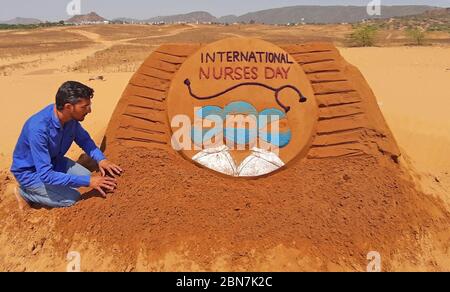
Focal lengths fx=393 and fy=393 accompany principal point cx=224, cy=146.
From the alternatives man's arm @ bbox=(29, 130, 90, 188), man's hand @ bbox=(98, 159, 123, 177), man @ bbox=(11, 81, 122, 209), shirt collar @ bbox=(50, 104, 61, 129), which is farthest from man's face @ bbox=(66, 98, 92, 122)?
man's hand @ bbox=(98, 159, 123, 177)

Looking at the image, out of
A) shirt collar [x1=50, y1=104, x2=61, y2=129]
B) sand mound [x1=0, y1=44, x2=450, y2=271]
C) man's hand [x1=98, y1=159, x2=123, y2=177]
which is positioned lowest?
sand mound [x1=0, y1=44, x2=450, y2=271]

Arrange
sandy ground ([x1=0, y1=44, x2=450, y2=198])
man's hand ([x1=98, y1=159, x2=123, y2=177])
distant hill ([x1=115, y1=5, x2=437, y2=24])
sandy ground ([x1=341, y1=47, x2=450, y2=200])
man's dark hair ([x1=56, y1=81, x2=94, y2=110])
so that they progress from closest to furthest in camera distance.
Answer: man's dark hair ([x1=56, y1=81, x2=94, y2=110]), man's hand ([x1=98, y1=159, x2=123, y2=177]), sandy ground ([x1=341, y1=47, x2=450, y2=200]), sandy ground ([x1=0, y1=44, x2=450, y2=198]), distant hill ([x1=115, y1=5, x2=437, y2=24])

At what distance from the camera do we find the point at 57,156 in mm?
2998

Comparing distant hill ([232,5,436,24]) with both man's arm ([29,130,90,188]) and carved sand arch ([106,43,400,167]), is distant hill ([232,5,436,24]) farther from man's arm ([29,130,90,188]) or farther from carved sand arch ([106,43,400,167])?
man's arm ([29,130,90,188])

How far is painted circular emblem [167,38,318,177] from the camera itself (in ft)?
9.96

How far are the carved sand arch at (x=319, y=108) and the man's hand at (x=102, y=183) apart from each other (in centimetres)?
37

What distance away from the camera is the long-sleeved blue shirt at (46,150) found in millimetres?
2613

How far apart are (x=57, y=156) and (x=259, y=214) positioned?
1.59 meters

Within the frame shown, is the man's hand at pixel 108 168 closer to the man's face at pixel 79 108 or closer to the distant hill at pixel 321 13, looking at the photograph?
the man's face at pixel 79 108

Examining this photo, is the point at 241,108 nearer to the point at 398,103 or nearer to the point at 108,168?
the point at 108,168

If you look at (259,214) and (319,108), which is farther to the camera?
(319,108)

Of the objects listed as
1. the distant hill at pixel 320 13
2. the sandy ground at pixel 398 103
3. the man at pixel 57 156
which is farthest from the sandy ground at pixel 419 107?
the distant hill at pixel 320 13

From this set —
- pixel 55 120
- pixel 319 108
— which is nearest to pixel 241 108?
pixel 319 108
